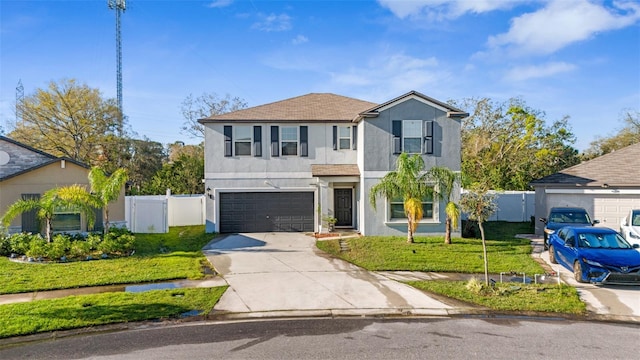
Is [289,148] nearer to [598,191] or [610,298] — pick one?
[610,298]

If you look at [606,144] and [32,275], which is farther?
[606,144]

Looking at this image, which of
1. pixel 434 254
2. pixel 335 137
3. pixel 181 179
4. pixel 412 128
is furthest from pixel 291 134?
pixel 181 179

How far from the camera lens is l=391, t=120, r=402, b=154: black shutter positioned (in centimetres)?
1644

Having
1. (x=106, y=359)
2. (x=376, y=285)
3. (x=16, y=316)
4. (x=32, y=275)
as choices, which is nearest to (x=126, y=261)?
(x=32, y=275)

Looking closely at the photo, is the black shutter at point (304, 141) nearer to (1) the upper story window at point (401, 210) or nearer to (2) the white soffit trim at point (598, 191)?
(1) the upper story window at point (401, 210)

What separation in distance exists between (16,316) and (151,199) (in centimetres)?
1126

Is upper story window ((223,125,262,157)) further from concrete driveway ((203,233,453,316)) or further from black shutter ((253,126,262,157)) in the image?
concrete driveway ((203,233,453,316))

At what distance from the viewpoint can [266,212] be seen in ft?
60.5

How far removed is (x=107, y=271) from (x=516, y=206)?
20739 millimetres

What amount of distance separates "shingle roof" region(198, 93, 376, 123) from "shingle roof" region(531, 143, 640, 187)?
32.0ft

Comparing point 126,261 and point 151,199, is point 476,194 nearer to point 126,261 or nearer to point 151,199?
point 126,261

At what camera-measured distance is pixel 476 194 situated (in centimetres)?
1030

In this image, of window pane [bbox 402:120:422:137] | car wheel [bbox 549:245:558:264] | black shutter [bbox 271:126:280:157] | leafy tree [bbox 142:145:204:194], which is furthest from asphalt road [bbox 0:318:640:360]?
leafy tree [bbox 142:145:204:194]

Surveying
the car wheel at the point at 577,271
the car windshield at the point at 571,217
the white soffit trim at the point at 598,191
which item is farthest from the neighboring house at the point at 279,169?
the white soffit trim at the point at 598,191
